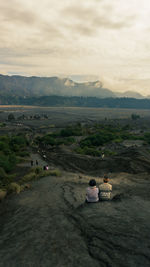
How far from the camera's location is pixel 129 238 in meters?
7.69

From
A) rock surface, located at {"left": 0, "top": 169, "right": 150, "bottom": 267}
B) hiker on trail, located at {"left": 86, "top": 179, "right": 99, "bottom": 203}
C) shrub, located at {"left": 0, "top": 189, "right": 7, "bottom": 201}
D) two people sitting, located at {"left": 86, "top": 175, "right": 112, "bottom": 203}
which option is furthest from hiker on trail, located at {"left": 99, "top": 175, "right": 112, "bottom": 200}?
shrub, located at {"left": 0, "top": 189, "right": 7, "bottom": 201}

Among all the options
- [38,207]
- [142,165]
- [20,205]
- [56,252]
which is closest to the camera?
[56,252]

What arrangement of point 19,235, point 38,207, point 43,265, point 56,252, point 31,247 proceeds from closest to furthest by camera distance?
1. point 43,265
2. point 56,252
3. point 31,247
4. point 19,235
5. point 38,207

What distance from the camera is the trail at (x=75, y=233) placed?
6722 millimetres

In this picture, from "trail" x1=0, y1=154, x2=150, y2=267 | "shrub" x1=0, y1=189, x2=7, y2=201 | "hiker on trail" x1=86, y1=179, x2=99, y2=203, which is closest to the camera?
"trail" x1=0, y1=154, x2=150, y2=267

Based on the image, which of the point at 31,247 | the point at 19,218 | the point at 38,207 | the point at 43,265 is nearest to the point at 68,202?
the point at 38,207

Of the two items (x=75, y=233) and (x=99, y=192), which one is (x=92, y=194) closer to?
(x=99, y=192)

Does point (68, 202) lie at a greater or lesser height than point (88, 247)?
lesser

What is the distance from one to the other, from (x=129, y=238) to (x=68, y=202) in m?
5.57

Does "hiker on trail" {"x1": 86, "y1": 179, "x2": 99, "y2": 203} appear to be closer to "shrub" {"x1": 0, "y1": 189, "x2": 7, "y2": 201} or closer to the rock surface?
the rock surface

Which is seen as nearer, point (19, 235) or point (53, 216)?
point (19, 235)

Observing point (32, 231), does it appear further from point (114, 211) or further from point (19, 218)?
point (114, 211)

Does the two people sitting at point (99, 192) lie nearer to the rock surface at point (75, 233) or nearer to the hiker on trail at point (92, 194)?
the hiker on trail at point (92, 194)

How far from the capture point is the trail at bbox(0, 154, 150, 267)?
672cm
